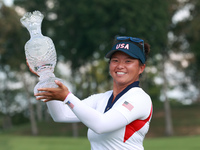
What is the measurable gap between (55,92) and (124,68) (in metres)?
0.81

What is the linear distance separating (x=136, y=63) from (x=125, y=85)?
262mm

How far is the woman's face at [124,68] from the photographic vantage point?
10.8 feet

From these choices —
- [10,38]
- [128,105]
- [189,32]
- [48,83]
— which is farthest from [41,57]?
[10,38]

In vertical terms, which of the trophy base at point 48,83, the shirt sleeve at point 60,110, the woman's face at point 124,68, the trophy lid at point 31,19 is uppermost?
the trophy lid at point 31,19

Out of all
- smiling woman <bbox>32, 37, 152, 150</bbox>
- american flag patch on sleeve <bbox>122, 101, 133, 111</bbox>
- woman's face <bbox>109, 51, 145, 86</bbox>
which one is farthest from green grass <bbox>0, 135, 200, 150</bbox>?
american flag patch on sleeve <bbox>122, 101, 133, 111</bbox>

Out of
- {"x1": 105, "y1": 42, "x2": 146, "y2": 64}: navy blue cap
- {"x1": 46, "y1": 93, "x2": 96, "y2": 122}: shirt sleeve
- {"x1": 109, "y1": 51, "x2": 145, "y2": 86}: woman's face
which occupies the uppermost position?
{"x1": 105, "y1": 42, "x2": 146, "y2": 64}: navy blue cap

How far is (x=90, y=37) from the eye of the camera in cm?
3381

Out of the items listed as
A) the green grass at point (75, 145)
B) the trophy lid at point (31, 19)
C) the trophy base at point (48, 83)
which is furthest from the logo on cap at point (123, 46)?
the green grass at point (75, 145)

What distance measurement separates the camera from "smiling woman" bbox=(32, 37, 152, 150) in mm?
2844

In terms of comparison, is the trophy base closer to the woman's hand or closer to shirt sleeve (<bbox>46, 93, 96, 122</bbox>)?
the woman's hand

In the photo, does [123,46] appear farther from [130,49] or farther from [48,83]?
[48,83]

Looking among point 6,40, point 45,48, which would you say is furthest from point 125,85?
point 6,40

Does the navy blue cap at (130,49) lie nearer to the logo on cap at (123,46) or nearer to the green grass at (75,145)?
the logo on cap at (123,46)

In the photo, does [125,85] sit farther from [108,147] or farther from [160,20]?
[160,20]
